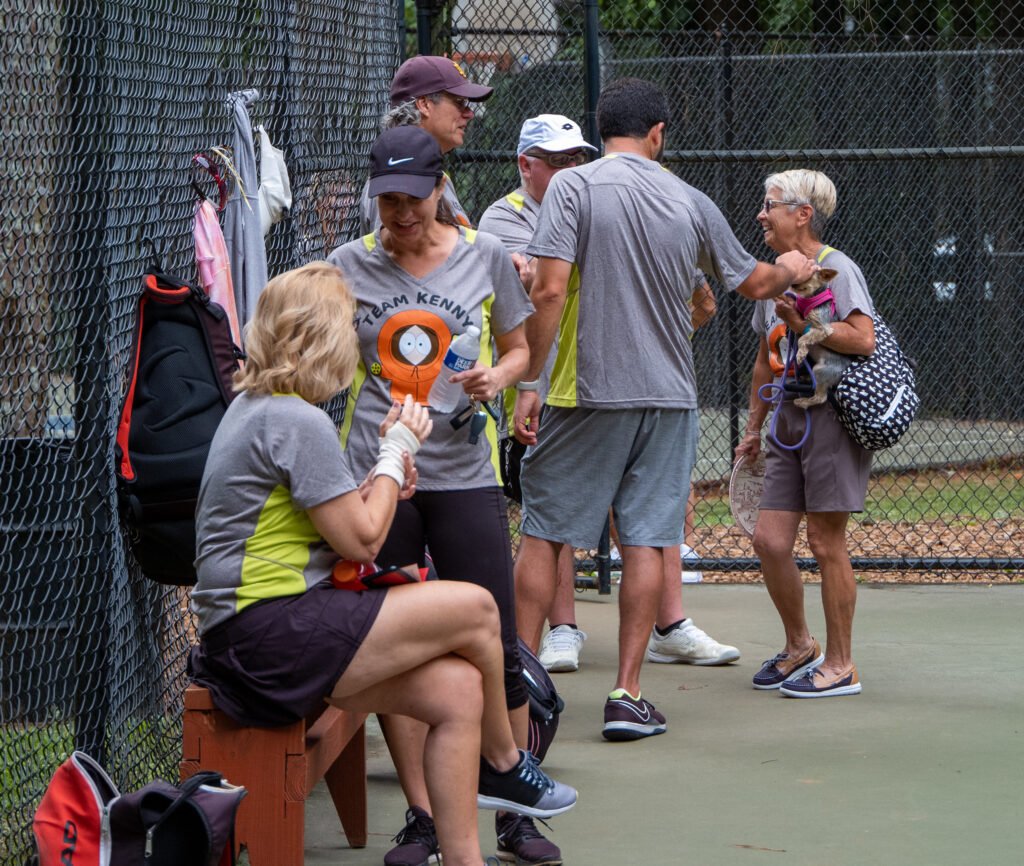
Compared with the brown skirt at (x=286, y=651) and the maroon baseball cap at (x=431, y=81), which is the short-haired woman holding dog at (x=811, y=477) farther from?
the brown skirt at (x=286, y=651)

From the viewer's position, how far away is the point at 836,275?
535cm

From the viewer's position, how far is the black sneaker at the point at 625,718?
5.07m

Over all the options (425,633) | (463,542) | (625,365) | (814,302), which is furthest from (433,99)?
(425,633)

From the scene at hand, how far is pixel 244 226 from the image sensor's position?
4445 millimetres

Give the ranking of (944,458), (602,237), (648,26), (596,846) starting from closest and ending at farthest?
1. (596,846)
2. (602,237)
3. (944,458)
4. (648,26)

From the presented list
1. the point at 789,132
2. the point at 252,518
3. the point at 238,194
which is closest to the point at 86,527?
the point at 252,518

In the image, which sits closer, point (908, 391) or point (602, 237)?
point (602, 237)

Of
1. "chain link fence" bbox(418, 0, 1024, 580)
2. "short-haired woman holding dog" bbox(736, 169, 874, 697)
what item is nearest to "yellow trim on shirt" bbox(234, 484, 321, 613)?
"short-haired woman holding dog" bbox(736, 169, 874, 697)

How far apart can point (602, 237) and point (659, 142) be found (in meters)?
0.45

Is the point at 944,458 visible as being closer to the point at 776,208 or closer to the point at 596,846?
the point at 776,208

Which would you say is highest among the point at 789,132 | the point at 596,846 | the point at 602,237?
the point at 789,132

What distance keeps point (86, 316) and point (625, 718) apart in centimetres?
230

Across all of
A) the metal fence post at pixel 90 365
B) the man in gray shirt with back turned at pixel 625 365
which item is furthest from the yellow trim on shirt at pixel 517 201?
the metal fence post at pixel 90 365

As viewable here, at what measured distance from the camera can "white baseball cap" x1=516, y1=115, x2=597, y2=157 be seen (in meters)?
5.80
